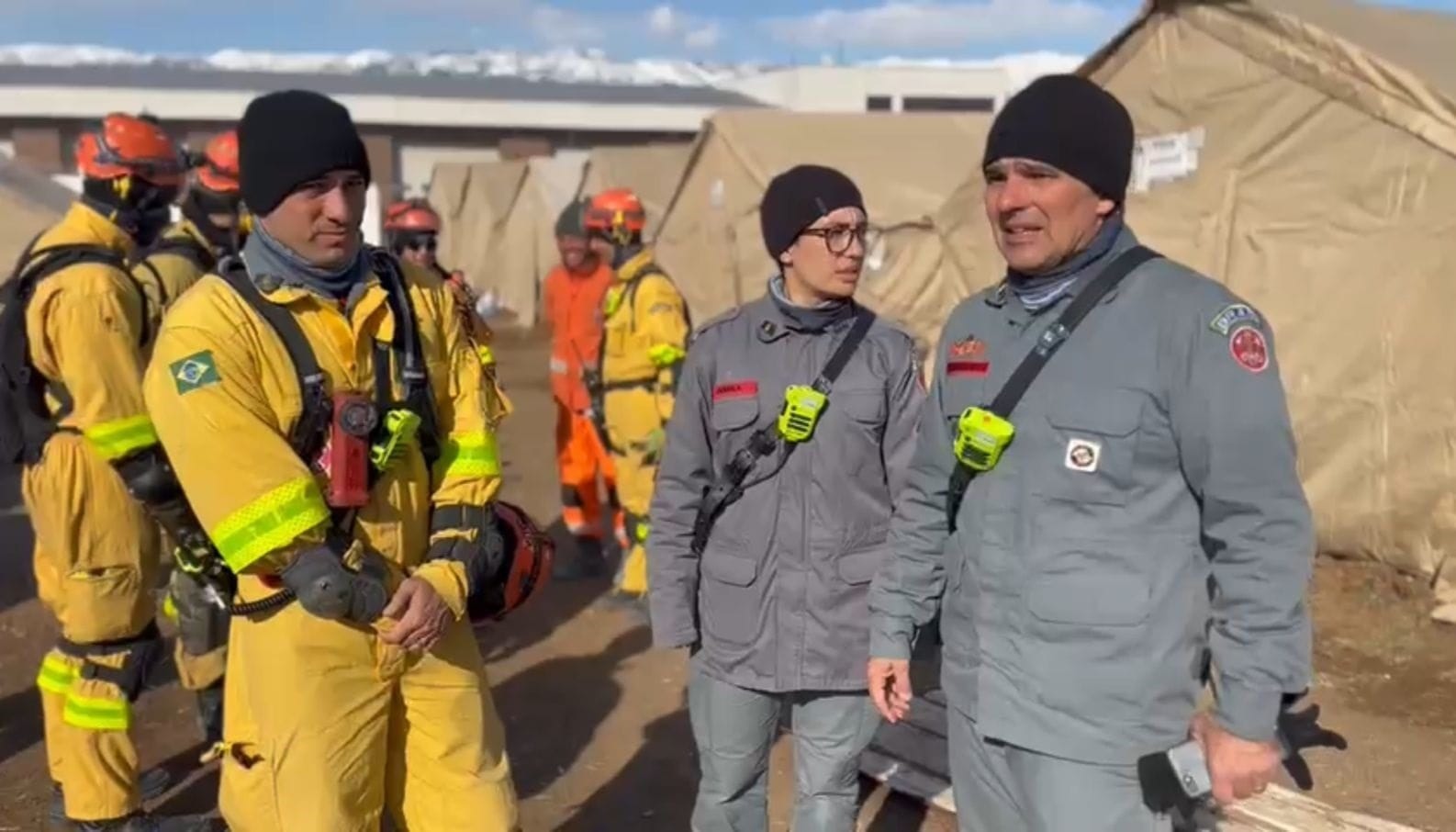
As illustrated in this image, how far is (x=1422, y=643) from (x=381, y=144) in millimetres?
28385

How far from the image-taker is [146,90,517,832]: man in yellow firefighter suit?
2.61 meters

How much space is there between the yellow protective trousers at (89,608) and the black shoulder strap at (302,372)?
76.1 inches

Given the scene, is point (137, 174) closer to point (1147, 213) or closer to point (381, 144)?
point (1147, 213)

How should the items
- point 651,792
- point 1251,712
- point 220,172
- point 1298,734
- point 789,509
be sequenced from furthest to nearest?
point 220,172, point 651,792, point 789,509, point 1298,734, point 1251,712

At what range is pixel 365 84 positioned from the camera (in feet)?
111

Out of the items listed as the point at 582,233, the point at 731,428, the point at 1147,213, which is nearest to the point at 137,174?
the point at 731,428

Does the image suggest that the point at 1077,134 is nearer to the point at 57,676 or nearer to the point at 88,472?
the point at 88,472

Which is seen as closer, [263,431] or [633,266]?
[263,431]

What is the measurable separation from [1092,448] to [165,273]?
343 cm

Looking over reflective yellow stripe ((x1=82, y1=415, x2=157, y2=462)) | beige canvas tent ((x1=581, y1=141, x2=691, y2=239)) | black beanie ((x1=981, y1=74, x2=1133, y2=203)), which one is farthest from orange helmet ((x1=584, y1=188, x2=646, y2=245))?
beige canvas tent ((x1=581, y1=141, x2=691, y2=239))

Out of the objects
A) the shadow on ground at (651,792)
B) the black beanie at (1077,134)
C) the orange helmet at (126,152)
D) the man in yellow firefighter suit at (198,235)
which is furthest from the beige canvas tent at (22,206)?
the black beanie at (1077,134)

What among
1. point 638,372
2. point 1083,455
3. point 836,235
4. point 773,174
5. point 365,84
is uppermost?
point 365,84

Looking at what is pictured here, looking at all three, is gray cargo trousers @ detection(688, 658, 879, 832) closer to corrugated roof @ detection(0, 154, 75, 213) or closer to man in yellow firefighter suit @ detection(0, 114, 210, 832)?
man in yellow firefighter suit @ detection(0, 114, 210, 832)

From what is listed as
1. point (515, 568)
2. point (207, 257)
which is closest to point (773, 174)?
point (207, 257)
